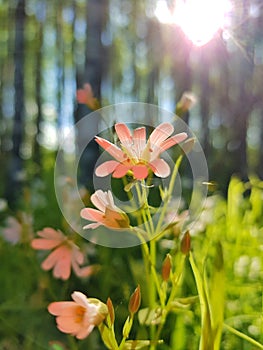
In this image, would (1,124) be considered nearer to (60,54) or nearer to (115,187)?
(60,54)

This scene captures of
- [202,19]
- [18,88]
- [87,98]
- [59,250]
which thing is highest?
[18,88]

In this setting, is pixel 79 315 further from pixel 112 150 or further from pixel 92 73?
pixel 92 73

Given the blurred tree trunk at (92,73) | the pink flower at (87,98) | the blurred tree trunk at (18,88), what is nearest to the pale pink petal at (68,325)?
the pink flower at (87,98)

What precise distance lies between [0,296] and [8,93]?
947 cm

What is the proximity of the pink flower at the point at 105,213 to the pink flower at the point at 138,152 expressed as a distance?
24mm

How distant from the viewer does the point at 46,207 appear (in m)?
2.39

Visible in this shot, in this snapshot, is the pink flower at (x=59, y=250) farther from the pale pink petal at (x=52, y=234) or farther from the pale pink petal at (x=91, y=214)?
the pale pink petal at (x=91, y=214)

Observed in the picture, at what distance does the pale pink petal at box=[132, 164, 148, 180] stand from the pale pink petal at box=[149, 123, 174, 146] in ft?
0.10

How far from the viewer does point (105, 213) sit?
50cm

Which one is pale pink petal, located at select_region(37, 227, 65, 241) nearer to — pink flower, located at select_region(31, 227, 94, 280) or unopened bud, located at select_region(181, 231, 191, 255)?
pink flower, located at select_region(31, 227, 94, 280)

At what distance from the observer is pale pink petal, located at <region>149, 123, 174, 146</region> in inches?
19.5

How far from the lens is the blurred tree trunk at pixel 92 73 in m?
2.68

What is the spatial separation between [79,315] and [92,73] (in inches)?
91.9

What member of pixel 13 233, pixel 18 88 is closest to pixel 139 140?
pixel 13 233
